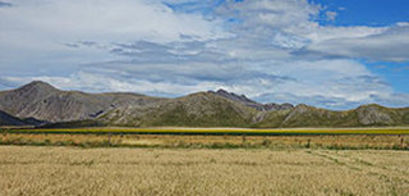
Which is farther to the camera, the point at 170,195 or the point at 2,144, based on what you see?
the point at 2,144

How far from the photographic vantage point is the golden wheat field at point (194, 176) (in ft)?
56.0

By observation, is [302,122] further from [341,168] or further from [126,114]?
[341,168]

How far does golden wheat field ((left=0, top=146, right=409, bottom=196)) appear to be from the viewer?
1706 cm

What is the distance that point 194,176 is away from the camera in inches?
842

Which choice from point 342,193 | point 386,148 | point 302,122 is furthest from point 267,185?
point 302,122

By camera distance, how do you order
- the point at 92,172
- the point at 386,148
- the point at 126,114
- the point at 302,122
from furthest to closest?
the point at 126,114
the point at 302,122
the point at 386,148
the point at 92,172

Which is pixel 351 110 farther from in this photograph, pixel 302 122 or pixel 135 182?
pixel 135 182

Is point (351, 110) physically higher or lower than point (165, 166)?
higher

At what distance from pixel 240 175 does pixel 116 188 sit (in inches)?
289

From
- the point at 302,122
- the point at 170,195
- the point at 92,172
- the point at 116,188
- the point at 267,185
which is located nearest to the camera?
the point at 170,195

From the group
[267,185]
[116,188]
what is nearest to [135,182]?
[116,188]

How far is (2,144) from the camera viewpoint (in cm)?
4225

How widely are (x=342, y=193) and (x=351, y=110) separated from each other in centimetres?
16680

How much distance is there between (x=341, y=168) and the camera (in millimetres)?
26203
